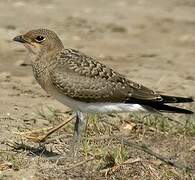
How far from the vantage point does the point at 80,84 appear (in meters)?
6.88

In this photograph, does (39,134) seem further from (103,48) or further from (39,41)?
(103,48)

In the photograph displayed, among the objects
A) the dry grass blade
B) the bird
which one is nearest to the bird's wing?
the bird

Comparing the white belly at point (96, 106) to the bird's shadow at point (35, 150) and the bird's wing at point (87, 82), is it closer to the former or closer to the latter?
the bird's wing at point (87, 82)

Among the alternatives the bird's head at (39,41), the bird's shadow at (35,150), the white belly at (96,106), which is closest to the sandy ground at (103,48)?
the bird's shadow at (35,150)

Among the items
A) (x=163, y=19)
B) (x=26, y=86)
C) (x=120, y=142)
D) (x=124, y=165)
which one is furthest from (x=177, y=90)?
(x=163, y=19)

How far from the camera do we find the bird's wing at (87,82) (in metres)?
6.79

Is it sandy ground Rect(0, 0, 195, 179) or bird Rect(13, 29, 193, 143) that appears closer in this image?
bird Rect(13, 29, 193, 143)

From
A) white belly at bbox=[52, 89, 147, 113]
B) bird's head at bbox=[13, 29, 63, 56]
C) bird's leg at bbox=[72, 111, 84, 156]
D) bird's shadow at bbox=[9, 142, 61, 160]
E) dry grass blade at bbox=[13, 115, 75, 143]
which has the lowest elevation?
bird's shadow at bbox=[9, 142, 61, 160]

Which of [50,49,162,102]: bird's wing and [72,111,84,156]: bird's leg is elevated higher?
[50,49,162,102]: bird's wing

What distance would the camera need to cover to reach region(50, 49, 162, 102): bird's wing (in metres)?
6.79

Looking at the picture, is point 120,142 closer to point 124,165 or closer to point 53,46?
point 124,165

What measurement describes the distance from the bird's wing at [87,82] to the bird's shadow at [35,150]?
71cm

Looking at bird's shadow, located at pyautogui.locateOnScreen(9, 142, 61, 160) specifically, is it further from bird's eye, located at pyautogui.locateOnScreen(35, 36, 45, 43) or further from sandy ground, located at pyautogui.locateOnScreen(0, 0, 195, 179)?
bird's eye, located at pyautogui.locateOnScreen(35, 36, 45, 43)

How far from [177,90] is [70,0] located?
20.5 ft
